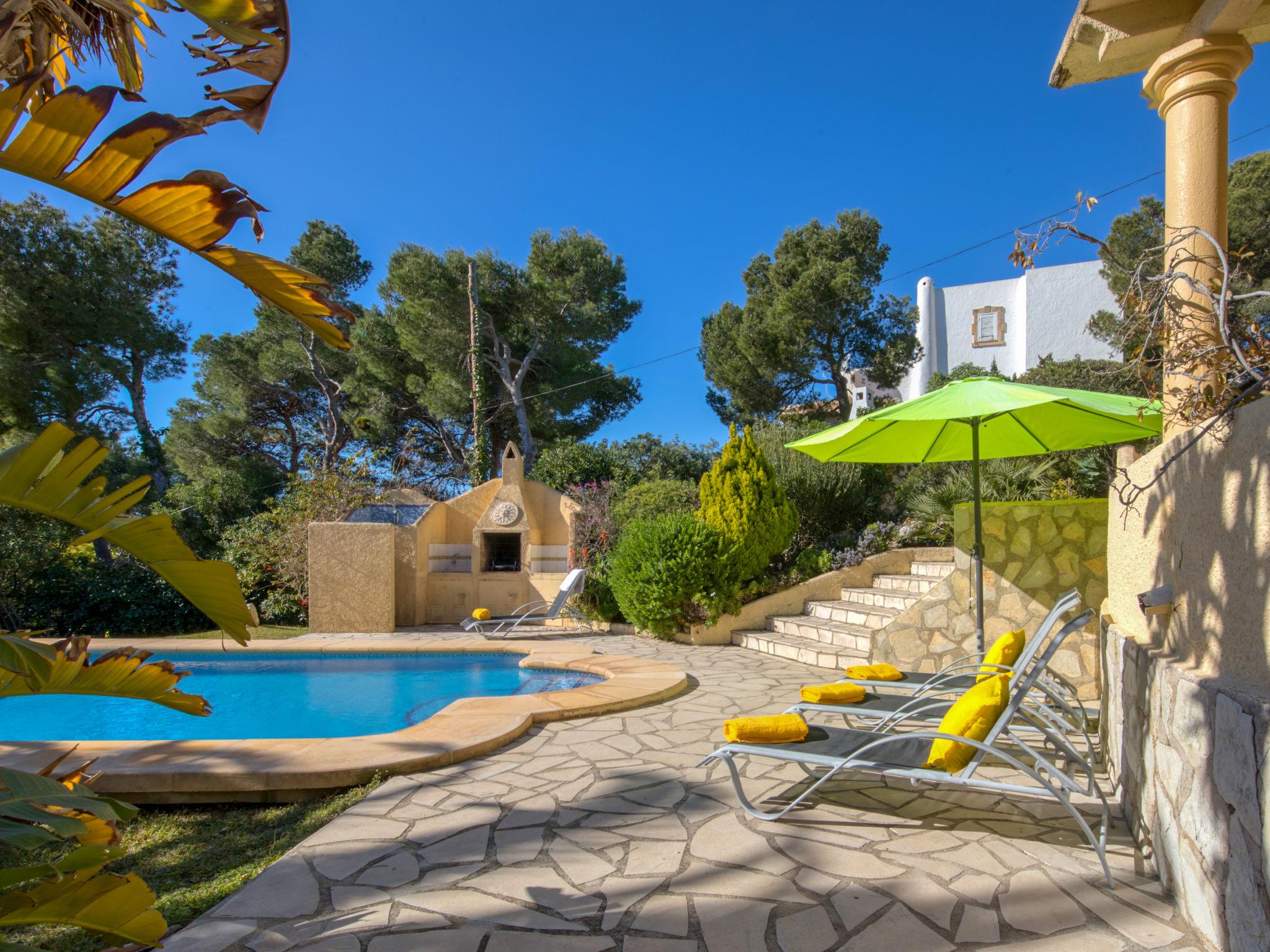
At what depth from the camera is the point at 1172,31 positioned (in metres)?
4.20

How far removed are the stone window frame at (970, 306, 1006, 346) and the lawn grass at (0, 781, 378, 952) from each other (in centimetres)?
2711

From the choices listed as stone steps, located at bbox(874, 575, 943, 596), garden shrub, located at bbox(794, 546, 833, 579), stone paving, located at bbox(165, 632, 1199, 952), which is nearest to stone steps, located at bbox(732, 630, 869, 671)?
garden shrub, located at bbox(794, 546, 833, 579)

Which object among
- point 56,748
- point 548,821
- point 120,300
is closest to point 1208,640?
point 548,821

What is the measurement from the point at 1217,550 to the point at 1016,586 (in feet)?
12.8

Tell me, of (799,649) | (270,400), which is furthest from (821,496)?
(270,400)

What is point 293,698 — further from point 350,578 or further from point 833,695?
point 833,695

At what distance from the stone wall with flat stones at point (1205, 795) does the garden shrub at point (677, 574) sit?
6.00 meters

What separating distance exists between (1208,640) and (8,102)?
12.6ft

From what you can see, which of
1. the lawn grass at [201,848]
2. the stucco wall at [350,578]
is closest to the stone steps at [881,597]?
the lawn grass at [201,848]

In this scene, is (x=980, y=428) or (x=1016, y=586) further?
(x=980, y=428)

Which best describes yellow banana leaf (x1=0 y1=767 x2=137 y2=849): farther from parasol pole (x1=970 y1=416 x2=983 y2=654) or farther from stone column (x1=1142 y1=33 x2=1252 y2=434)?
parasol pole (x1=970 y1=416 x2=983 y2=654)

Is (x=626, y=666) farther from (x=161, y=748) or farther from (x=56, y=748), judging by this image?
(x=56, y=748)

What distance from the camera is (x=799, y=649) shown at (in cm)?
798

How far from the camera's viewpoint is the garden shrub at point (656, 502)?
11.8 metres
